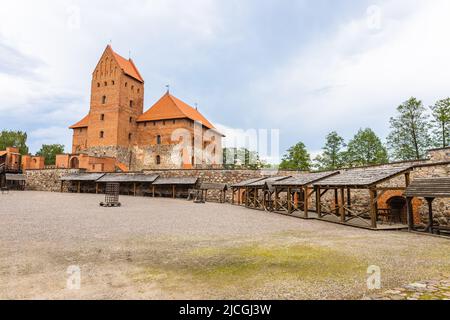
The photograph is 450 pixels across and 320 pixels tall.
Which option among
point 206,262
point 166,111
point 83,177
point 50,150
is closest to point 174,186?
point 83,177

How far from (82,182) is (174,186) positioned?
1330 cm

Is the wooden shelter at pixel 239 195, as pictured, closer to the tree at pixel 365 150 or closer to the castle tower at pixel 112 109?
the tree at pixel 365 150

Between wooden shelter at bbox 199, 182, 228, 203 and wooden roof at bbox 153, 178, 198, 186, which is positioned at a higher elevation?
wooden roof at bbox 153, 178, 198, 186

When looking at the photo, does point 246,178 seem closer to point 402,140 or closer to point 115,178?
point 115,178

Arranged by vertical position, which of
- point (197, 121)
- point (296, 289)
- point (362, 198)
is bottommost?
point (296, 289)

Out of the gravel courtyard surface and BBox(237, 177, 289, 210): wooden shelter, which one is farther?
BBox(237, 177, 289, 210): wooden shelter

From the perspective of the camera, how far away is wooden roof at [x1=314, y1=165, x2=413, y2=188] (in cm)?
1125

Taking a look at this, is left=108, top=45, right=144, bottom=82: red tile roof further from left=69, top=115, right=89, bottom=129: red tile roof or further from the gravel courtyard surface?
the gravel courtyard surface

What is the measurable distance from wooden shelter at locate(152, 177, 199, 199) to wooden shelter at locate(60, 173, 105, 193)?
763 centimetres

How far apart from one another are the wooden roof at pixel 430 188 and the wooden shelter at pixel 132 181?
24090 mm

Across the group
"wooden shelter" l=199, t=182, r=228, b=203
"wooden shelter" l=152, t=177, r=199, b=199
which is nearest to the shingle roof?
"wooden shelter" l=152, t=177, r=199, b=199

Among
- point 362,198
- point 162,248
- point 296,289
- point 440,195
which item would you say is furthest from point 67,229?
point 362,198

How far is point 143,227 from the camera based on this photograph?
10.3 metres
